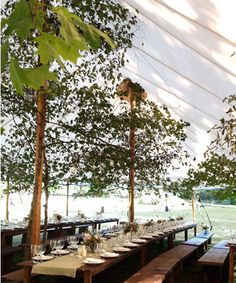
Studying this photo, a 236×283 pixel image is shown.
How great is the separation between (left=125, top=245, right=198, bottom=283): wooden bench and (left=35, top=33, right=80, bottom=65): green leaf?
170 inches

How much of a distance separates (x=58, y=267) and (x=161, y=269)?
5.80 ft

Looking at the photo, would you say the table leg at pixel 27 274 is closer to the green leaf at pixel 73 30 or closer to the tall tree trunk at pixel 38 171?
the tall tree trunk at pixel 38 171

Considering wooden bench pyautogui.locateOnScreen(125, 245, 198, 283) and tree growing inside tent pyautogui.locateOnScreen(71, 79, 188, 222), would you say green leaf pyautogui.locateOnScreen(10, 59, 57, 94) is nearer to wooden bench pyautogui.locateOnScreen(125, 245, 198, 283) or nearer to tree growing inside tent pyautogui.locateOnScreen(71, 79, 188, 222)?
wooden bench pyautogui.locateOnScreen(125, 245, 198, 283)

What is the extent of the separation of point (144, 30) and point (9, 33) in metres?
5.30

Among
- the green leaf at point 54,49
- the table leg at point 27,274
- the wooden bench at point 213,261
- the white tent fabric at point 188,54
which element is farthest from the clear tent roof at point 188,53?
the table leg at point 27,274

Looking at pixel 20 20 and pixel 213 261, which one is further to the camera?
pixel 213 261

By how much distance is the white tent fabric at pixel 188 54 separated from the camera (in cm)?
398

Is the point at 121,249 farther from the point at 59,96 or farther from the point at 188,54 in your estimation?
the point at 188,54

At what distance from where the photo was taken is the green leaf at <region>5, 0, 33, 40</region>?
80 cm

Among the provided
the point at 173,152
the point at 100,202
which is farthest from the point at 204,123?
the point at 100,202

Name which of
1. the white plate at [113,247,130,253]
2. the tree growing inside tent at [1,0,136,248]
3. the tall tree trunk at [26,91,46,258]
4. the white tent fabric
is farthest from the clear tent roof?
the white plate at [113,247,130,253]

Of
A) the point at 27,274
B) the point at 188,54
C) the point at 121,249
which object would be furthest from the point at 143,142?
the point at 27,274

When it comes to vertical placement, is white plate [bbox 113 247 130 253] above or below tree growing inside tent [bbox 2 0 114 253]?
below

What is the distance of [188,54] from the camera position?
17.6 feet
